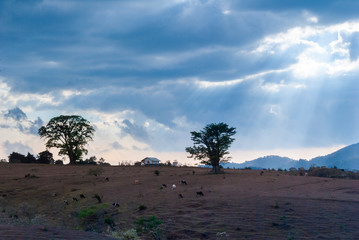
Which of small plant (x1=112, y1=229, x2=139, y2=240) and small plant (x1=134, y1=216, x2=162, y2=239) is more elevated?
small plant (x1=134, y1=216, x2=162, y2=239)

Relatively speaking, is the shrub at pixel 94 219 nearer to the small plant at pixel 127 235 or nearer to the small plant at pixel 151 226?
the small plant at pixel 151 226

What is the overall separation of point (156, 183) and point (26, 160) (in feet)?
137

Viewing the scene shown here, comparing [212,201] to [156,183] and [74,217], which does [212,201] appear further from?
[156,183]

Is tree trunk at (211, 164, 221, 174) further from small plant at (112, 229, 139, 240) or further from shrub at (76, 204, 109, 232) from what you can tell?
small plant at (112, 229, 139, 240)

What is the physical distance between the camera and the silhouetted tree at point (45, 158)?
71.7 meters

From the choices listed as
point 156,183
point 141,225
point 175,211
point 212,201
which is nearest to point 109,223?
point 141,225

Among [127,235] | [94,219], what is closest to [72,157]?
[94,219]

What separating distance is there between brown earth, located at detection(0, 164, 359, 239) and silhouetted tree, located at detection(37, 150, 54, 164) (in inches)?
1318

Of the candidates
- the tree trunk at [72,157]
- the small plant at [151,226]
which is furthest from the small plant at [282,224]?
the tree trunk at [72,157]

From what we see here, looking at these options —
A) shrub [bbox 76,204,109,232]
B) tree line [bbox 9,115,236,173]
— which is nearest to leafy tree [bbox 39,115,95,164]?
tree line [bbox 9,115,236,173]

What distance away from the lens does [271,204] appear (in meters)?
23.6

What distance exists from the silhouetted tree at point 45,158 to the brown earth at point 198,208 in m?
33.5

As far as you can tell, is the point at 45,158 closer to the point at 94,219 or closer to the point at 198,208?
the point at 94,219

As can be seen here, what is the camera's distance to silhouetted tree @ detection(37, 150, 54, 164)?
2824 inches
